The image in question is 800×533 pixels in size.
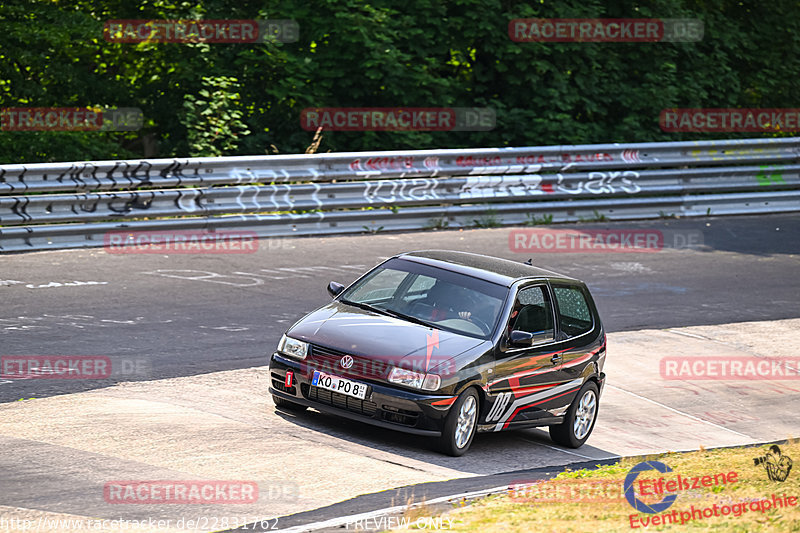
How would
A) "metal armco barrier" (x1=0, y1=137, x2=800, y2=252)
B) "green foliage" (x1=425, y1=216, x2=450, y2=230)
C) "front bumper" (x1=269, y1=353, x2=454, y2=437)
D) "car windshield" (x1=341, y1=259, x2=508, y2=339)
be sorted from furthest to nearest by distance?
"green foliage" (x1=425, y1=216, x2=450, y2=230) → "metal armco barrier" (x1=0, y1=137, x2=800, y2=252) → "car windshield" (x1=341, y1=259, x2=508, y2=339) → "front bumper" (x1=269, y1=353, x2=454, y2=437)

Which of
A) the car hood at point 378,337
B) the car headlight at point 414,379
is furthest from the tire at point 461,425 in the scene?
the car hood at point 378,337

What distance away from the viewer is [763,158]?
73.6 feet

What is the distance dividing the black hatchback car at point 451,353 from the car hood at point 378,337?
1 centimetres

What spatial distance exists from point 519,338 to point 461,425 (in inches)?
37.7

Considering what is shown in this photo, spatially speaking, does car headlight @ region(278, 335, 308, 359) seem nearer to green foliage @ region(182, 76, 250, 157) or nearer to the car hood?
the car hood

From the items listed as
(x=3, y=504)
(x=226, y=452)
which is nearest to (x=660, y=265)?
(x=226, y=452)

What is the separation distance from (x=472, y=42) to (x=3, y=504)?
17570 mm

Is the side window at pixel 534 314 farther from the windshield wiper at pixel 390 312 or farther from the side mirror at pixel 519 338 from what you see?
the windshield wiper at pixel 390 312

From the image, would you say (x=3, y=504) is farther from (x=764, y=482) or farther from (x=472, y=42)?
(x=472, y=42)

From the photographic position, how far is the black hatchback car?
862cm

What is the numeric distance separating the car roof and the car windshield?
0.09 meters

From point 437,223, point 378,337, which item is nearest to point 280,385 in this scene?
point 378,337

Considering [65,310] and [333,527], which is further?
[65,310]

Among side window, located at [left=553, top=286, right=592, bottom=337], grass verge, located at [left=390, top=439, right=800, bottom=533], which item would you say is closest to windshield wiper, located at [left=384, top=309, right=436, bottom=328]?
side window, located at [left=553, top=286, right=592, bottom=337]
